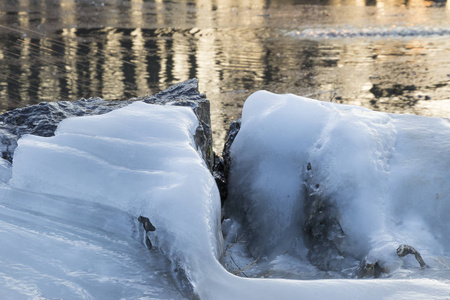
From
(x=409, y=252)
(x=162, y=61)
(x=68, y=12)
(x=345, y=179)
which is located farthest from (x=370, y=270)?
(x=68, y=12)

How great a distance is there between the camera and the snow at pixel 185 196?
1.91 metres

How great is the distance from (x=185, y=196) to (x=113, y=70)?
16.6 feet

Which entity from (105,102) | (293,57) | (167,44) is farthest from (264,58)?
(105,102)

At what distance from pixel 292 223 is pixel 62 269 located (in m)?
1.26

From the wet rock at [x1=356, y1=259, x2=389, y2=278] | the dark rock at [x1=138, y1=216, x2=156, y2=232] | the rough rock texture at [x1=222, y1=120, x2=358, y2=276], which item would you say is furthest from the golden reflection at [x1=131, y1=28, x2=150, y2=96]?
the wet rock at [x1=356, y1=259, x2=389, y2=278]

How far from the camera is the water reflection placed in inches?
235

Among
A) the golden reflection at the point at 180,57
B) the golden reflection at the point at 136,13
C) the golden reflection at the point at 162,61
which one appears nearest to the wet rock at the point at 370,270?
the golden reflection at the point at 162,61

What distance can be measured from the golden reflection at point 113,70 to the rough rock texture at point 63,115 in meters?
2.58

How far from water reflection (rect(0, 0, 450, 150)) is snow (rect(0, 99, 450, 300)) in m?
1.61

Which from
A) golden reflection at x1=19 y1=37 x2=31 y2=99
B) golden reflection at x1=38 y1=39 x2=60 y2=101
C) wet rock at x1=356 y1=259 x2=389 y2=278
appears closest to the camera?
wet rock at x1=356 y1=259 x2=389 y2=278

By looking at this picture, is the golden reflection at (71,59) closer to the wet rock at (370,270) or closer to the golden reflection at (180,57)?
the golden reflection at (180,57)

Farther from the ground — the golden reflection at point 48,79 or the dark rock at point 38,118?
the dark rock at point 38,118

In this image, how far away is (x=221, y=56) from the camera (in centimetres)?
773

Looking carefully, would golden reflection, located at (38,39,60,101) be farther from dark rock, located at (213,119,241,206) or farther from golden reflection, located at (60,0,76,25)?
dark rock, located at (213,119,241,206)
